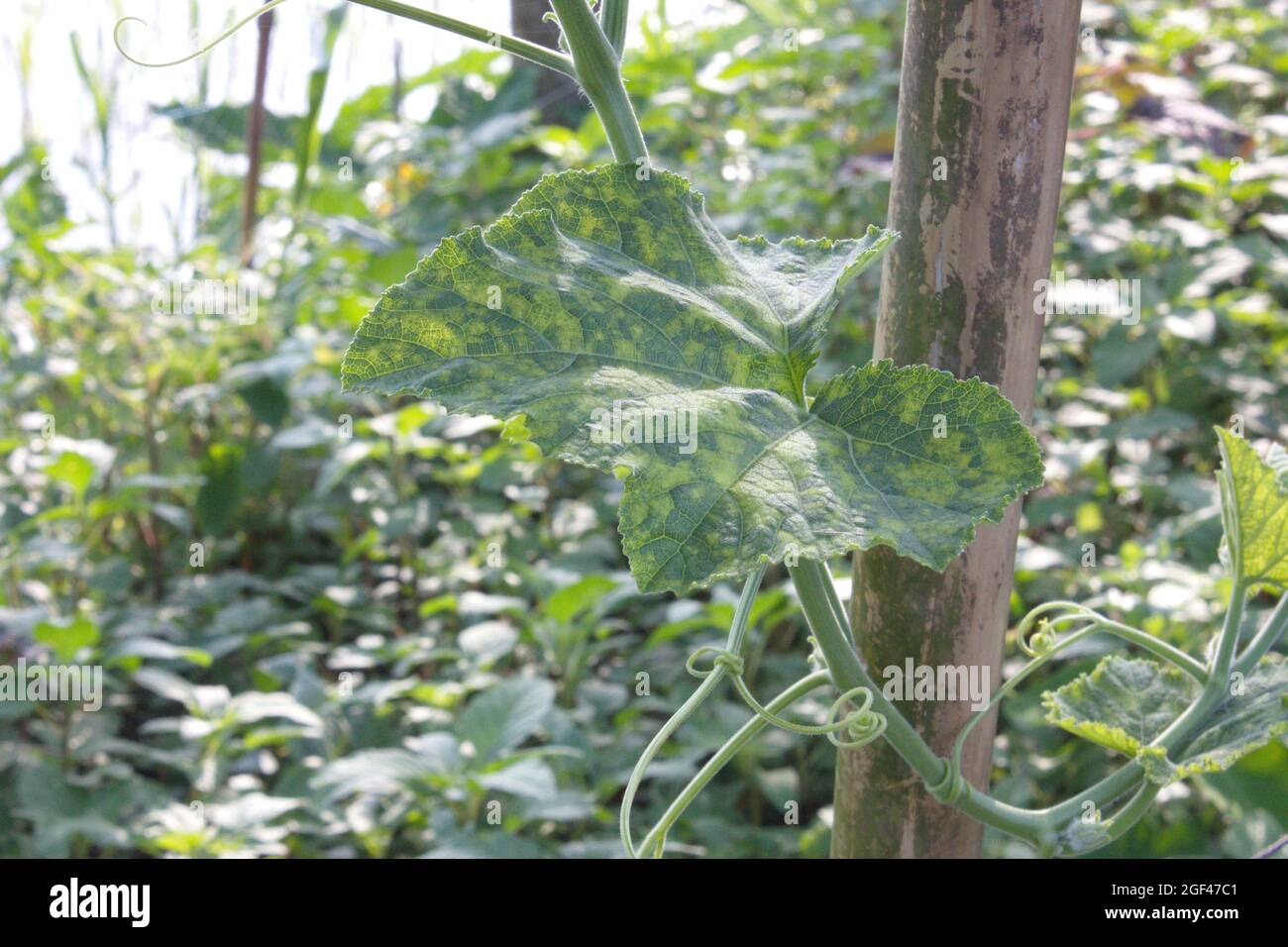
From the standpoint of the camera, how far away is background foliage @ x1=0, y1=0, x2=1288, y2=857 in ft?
4.45

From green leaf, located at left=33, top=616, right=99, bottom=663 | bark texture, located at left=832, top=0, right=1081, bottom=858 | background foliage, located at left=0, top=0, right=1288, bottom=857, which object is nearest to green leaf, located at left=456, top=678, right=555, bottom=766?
background foliage, located at left=0, top=0, right=1288, bottom=857

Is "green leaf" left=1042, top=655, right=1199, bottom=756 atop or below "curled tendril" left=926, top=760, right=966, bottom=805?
atop

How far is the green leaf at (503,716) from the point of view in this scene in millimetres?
1281

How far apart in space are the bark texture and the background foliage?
578 mm

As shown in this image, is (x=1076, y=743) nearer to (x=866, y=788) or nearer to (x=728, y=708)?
(x=728, y=708)

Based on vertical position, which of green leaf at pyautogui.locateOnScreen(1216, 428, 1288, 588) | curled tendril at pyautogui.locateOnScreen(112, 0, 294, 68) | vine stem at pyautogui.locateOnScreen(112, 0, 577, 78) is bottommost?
green leaf at pyautogui.locateOnScreen(1216, 428, 1288, 588)

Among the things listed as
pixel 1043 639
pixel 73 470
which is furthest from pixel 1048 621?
pixel 73 470

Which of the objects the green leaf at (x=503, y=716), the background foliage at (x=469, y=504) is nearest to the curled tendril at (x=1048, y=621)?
the background foliage at (x=469, y=504)

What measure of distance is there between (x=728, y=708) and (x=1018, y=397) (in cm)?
89

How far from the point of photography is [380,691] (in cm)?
140

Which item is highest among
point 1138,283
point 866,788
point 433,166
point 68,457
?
point 433,166

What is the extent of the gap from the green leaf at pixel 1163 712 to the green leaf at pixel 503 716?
2.45ft

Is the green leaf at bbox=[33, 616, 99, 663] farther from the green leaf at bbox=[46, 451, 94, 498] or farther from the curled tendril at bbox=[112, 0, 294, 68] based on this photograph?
the curled tendril at bbox=[112, 0, 294, 68]
